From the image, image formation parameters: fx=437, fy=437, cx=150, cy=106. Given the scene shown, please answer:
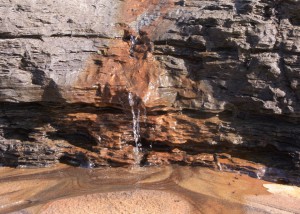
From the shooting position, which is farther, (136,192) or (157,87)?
(157,87)

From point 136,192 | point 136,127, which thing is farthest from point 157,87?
point 136,192

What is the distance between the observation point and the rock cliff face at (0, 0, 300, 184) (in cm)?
490

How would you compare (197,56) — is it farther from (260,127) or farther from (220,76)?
(260,127)

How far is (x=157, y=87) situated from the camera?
5.14 meters

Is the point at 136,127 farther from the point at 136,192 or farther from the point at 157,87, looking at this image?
the point at 136,192

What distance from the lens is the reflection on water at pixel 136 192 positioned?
409cm

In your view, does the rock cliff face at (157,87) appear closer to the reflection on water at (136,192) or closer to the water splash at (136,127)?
the water splash at (136,127)

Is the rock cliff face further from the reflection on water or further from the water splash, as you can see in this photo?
the reflection on water

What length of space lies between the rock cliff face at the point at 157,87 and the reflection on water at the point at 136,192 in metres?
0.25

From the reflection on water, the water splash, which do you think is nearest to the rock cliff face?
the water splash

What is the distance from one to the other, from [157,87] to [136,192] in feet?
4.42

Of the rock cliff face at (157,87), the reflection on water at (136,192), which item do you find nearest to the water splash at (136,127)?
the rock cliff face at (157,87)

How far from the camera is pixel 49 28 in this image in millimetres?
5359

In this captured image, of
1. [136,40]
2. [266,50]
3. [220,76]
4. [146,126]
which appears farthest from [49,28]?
[266,50]
